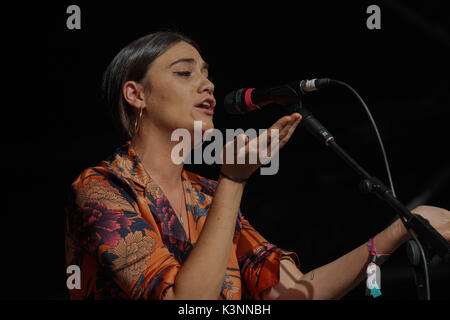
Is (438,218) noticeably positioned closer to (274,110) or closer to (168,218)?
(168,218)

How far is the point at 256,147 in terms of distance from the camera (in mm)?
1209

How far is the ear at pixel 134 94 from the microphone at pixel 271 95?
0.48 m

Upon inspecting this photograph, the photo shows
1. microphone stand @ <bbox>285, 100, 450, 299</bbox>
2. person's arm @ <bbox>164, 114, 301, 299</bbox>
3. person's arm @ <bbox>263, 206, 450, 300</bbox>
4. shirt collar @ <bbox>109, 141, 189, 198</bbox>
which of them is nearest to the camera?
microphone stand @ <bbox>285, 100, 450, 299</bbox>

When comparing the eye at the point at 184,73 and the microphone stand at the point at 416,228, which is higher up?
the eye at the point at 184,73

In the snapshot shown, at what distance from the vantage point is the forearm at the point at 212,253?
123cm

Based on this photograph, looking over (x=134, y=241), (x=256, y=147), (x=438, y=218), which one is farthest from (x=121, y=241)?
(x=438, y=218)

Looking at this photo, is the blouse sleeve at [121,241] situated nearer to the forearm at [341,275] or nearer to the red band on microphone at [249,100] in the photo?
the red band on microphone at [249,100]

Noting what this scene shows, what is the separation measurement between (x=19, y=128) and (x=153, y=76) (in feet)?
4.67

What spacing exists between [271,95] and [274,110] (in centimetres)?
178

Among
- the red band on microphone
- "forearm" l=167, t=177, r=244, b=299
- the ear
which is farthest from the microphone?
the ear

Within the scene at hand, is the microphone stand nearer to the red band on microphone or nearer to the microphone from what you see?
the microphone

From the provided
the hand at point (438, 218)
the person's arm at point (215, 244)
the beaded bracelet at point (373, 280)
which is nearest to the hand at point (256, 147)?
the person's arm at point (215, 244)

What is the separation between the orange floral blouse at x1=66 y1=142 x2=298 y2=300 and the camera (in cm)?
133
